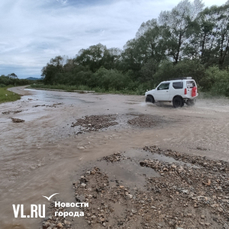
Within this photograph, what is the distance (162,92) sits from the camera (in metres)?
13.7

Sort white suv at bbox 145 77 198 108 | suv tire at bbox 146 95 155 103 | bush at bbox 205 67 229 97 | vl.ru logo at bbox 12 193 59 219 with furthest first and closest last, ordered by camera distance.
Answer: bush at bbox 205 67 229 97, suv tire at bbox 146 95 155 103, white suv at bbox 145 77 198 108, vl.ru logo at bbox 12 193 59 219

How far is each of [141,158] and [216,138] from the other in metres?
3.15

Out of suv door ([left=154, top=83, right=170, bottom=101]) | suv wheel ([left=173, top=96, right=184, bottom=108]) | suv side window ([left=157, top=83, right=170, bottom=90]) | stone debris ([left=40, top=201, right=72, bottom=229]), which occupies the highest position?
suv side window ([left=157, top=83, right=170, bottom=90])

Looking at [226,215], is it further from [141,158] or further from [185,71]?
[185,71]

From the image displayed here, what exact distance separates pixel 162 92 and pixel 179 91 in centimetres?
144

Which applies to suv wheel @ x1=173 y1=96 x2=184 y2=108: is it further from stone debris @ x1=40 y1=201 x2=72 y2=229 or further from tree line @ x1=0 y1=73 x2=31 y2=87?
tree line @ x1=0 y1=73 x2=31 y2=87

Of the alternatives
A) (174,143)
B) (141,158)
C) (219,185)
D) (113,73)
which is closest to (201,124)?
(174,143)

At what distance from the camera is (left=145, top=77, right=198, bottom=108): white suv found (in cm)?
1236

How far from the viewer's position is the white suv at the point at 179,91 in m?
12.4

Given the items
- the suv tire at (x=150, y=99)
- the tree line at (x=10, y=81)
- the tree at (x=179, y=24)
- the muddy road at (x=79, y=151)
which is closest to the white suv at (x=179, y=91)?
the suv tire at (x=150, y=99)

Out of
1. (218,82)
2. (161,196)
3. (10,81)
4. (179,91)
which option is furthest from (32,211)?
(10,81)

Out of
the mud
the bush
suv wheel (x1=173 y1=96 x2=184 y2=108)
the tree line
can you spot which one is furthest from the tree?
the tree line

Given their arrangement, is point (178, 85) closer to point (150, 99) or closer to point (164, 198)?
point (150, 99)

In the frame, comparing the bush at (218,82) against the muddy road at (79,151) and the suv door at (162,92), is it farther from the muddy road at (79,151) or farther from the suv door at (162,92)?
the muddy road at (79,151)
